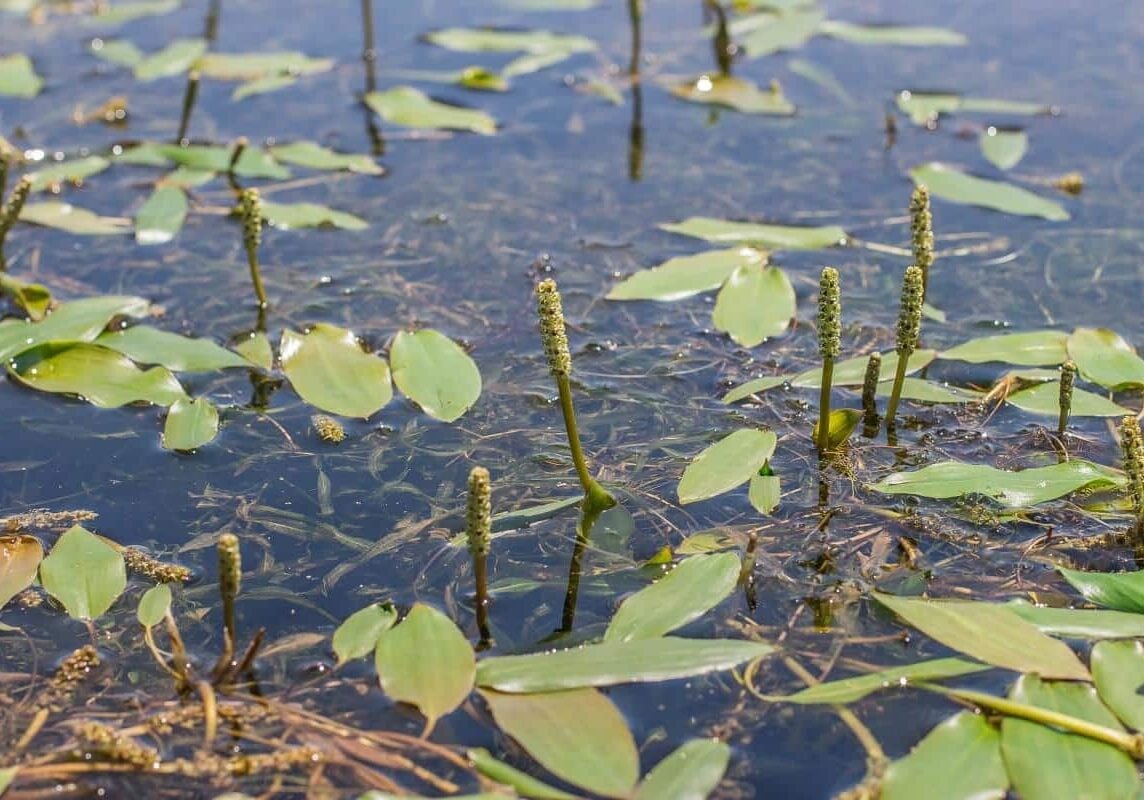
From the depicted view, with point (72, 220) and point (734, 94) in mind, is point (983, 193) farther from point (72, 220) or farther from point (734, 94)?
point (72, 220)

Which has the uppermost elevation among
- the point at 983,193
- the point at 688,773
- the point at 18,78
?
the point at 18,78

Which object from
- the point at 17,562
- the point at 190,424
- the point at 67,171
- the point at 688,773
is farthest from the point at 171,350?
the point at 688,773

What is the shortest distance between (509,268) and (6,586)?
4.56ft

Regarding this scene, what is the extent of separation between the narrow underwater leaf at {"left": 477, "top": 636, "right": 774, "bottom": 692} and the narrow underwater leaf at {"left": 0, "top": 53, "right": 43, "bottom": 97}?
2.88 m

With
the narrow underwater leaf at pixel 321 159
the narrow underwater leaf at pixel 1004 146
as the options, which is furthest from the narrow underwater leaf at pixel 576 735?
the narrow underwater leaf at pixel 1004 146

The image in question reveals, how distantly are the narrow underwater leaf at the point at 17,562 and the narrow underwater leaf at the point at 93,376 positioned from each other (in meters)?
0.43

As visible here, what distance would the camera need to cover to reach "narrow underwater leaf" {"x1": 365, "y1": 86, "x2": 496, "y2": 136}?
3.76 meters

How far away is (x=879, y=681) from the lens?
180cm

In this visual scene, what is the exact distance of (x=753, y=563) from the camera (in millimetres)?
2033

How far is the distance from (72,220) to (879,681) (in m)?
2.33

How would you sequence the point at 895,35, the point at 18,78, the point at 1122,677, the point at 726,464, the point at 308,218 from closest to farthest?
1. the point at 1122,677
2. the point at 726,464
3. the point at 308,218
4. the point at 18,78
5. the point at 895,35

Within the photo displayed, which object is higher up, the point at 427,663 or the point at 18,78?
the point at 18,78

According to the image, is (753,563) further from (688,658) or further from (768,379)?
(768,379)

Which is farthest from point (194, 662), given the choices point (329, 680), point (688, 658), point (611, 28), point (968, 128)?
point (611, 28)
